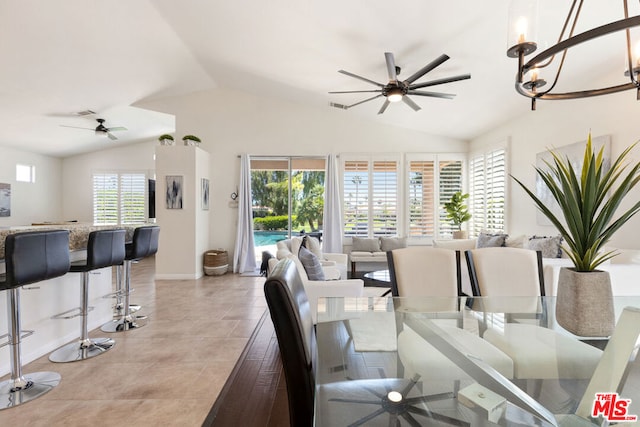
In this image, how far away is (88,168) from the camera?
27.8ft

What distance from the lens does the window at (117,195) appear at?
27.5 ft

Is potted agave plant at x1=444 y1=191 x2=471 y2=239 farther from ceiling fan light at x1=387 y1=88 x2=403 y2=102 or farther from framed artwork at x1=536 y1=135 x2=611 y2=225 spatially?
ceiling fan light at x1=387 y1=88 x2=403 y2=102

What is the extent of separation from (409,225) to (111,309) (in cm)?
518

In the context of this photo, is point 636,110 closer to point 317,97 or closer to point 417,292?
point 417,292

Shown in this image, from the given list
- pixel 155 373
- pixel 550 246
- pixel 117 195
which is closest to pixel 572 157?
pixel 550 246

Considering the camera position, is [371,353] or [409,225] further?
[409,225]

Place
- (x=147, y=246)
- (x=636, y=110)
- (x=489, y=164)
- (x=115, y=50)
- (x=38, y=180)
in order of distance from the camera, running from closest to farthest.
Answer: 1. (x=636, y=110)
2. (x=147, y=246)
3. (x=115, y=50)
4. (x=489, y=164)
5. (x=38, y=180)

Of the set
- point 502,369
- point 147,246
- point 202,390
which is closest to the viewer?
point 502,369

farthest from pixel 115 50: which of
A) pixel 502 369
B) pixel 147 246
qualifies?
pixel 502 369

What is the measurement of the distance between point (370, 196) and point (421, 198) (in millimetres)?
1049

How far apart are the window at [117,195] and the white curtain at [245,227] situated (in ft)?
11.9

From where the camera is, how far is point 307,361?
1100 millimetres

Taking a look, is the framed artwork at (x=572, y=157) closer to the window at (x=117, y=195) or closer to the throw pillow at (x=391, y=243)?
the throw pillow at (x=391, y=243)

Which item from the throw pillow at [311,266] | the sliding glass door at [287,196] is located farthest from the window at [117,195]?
the throw pillow at [311,266]
